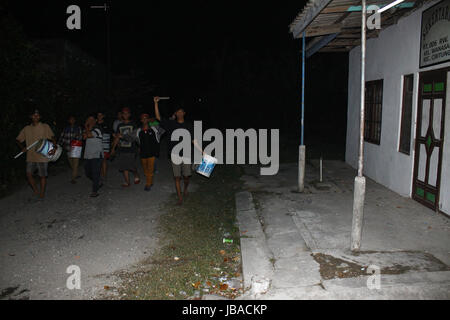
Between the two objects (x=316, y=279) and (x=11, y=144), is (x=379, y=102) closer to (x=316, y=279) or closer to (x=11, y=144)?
(x=316, y=279)

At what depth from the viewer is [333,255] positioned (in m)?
5.01

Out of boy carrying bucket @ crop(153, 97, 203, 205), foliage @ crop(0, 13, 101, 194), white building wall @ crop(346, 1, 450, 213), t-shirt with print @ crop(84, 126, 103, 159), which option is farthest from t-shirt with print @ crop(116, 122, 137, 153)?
white building wall @ crop(346, 1, 450, 213)

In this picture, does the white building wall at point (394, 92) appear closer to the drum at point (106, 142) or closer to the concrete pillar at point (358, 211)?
the concrete pillar at point (358, 211)

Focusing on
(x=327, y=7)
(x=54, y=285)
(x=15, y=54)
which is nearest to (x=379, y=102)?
(x=327, y=7)

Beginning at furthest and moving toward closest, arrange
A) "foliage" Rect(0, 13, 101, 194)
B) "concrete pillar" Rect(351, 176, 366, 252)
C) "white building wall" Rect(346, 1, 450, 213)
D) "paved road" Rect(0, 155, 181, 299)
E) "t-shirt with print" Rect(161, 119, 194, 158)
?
"foliage" Rect(0, 13, 101, 194)
"t-shirt with print" Rect(161, 119, 194, 158)
"white building wall" Rect(346, 1, 450, 213)
"concrete pillar" Rect(351, 176, 366, 252)
"paved road" Rect(0, 155, 181, 299)

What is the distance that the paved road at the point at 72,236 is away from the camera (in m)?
4.55

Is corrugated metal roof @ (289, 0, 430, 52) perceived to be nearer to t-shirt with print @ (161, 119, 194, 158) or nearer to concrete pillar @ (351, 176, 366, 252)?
concrete pillar @ (351, 176, 366, 252)

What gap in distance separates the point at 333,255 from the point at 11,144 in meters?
8.42

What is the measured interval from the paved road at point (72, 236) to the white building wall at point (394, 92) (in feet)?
15.9

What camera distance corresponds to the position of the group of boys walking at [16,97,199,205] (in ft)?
26.3

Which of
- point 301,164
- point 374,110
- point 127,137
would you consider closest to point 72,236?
point 127,137

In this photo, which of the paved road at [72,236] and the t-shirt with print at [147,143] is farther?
the t-shirt with print at [147,143]

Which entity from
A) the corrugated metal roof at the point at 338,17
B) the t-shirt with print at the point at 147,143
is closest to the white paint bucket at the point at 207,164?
the t-shirt with print at the point at 147,143

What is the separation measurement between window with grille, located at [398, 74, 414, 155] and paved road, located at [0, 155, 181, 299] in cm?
506
